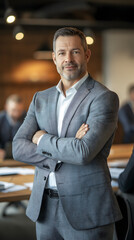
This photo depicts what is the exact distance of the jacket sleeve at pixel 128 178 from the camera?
2.28m

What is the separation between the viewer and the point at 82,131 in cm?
177

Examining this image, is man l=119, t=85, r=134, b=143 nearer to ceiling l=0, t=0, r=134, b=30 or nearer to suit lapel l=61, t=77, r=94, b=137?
ceiling l=0, t=0, r=134, b=30

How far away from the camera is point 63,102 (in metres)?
1.94

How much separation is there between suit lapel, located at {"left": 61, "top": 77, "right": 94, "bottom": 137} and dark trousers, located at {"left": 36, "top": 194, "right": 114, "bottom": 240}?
1.31 ft

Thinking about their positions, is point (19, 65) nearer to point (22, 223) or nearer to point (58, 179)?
A: point (22, 223)

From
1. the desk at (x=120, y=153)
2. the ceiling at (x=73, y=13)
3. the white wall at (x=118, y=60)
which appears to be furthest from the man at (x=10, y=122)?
the white wall at (x=118, y=60)

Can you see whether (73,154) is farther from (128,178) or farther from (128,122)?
(128,122)

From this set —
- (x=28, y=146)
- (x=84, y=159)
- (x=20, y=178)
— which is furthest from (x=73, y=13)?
(x=84, y=159)

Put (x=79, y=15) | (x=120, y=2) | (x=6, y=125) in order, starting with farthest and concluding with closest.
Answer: (x=79, y=15) < (x=120, y=2) < (x=6, y=125)

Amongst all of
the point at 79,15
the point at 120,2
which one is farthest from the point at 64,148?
the point at 79,15

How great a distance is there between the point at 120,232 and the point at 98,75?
22.3 ft

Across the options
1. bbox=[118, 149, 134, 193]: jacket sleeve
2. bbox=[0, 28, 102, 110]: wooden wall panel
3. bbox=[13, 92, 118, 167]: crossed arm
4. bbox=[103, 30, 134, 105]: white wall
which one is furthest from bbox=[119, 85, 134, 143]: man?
bbox=[13, 92, 118, 167]: crossed arm

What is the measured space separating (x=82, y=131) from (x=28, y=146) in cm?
39

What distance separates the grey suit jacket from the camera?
1.74 metres
